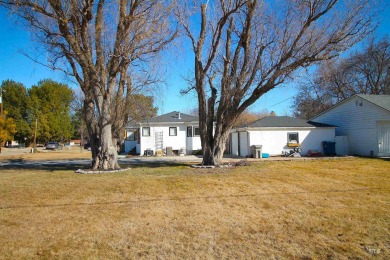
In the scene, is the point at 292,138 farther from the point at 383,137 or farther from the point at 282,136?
the point at 383,137

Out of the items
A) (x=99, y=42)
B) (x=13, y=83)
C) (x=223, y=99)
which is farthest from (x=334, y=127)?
(x=13, y=83)

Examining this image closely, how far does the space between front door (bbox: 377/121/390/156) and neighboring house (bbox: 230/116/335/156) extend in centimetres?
359

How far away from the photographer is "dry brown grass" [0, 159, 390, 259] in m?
4.20

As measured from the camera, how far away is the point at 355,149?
72.2 ft

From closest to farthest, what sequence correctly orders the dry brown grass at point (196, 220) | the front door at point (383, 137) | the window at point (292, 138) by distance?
the dry brown grass at point (196, 220) → the front door at point (383, 137) → the window at point (292, 138)

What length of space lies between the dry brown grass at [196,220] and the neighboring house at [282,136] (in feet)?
39.9

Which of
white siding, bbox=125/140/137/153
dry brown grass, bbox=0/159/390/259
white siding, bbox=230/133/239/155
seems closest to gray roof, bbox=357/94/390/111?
white siding, bbox=230/133/239/155

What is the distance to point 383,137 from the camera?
1980cm

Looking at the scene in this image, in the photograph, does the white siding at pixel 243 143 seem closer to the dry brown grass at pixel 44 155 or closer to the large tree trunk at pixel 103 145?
the large tree trunk at pixel 103 145

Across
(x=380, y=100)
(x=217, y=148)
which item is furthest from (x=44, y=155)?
(x=380, y=100)

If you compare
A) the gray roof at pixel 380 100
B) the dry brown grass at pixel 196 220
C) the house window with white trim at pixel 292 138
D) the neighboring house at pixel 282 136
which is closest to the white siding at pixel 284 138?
the neighboring house at pixel 282 136

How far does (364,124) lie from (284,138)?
569cm

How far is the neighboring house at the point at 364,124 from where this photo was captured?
19719mm

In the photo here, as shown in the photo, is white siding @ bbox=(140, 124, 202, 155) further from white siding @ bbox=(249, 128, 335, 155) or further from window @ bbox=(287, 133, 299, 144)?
window @ bbox=(287, 133, 299, 144)
